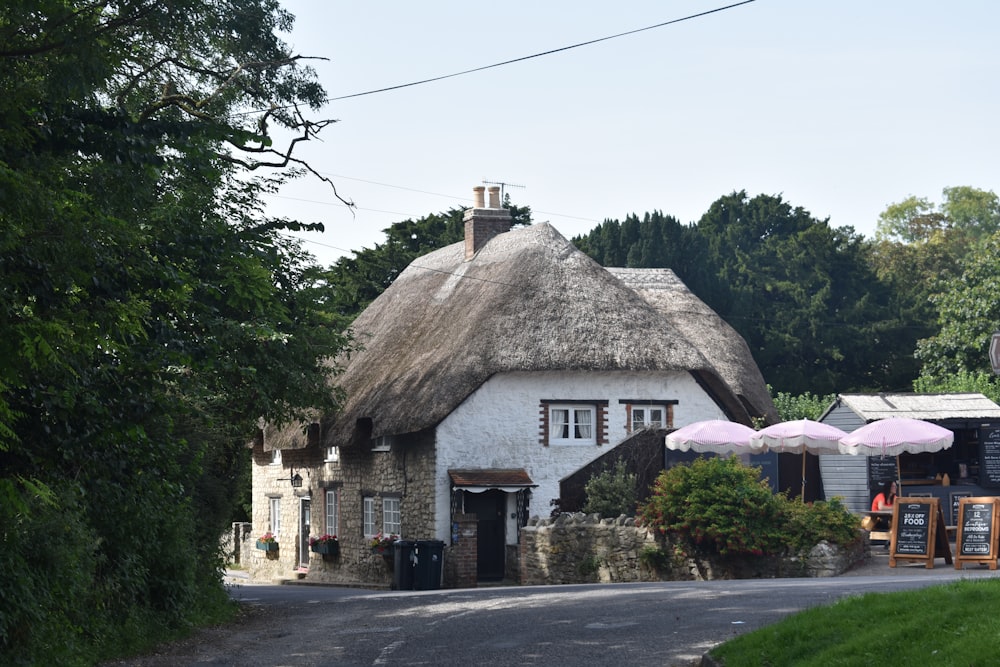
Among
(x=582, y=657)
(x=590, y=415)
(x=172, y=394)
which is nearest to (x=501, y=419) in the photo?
(x=590, y=415)

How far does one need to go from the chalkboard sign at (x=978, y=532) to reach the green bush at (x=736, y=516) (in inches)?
77.6

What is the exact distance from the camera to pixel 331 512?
110 ft

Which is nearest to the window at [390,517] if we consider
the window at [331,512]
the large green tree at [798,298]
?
the window at [331,512]

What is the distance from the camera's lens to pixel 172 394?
14.8 m

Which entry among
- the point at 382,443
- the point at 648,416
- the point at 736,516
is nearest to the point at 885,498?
the point at 648,416

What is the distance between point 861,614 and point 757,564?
1172 centimetres

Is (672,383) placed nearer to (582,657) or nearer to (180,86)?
(180,86)

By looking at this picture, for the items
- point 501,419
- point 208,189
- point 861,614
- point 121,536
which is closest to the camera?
point 861,614

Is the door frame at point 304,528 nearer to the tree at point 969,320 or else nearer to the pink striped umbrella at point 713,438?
the pink striped umbrella at point 713,438

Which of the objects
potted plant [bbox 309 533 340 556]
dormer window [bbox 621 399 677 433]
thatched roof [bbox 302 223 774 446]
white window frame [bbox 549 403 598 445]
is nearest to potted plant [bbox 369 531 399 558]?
thatched roof [bbox 302 223 774 446]

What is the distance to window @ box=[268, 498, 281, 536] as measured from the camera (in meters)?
37.5

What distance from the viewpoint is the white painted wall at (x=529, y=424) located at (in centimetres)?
2806

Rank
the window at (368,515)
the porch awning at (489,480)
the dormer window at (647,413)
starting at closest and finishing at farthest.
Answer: the porch awning at (489,480), the dormer window at (647,413), the window at (368,515)

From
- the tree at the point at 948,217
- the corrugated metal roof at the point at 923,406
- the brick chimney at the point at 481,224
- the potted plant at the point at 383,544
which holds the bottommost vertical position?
the potted plant at the point at 383,544
